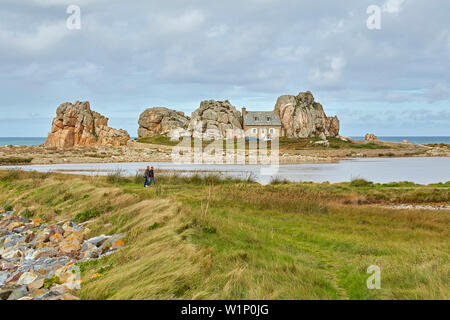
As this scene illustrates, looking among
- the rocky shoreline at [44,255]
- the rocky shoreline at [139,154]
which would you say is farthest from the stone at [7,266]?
the rocky shoreline at [139,154]

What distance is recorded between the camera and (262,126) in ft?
289

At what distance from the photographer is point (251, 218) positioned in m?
11.4

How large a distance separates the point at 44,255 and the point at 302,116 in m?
84.7

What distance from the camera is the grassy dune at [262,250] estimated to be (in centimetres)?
556

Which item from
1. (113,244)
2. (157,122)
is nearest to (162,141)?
(157,122)

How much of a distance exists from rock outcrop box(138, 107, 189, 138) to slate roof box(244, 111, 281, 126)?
17.2 metres

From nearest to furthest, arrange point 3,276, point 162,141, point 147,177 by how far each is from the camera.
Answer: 1. point 3,276
2. point 147,177
3. point 162,141

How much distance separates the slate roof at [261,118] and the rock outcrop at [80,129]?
28907mm

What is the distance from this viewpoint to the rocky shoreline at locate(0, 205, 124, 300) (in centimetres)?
644

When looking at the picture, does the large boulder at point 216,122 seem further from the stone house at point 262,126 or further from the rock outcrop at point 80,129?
the rock outcrop at point 80,129

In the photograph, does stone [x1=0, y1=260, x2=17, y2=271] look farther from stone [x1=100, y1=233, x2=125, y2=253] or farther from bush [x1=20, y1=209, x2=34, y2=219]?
bush [x1=20, y1=209, x2=34, y2=219]

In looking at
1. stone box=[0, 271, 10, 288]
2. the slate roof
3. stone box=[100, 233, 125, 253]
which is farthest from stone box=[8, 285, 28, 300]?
the slate roof

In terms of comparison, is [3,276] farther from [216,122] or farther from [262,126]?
[262,126]
